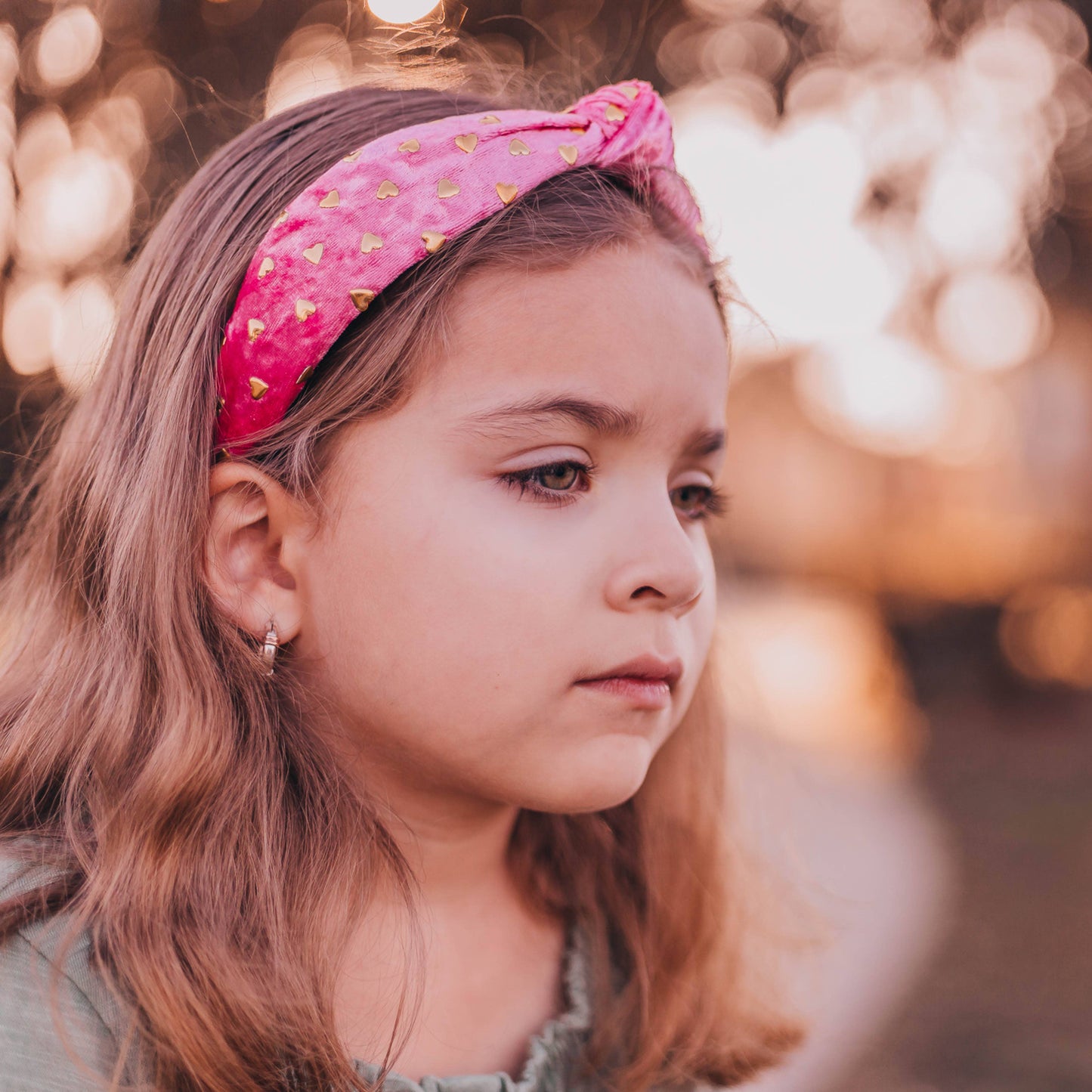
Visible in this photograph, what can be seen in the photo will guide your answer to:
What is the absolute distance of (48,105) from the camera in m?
4.22

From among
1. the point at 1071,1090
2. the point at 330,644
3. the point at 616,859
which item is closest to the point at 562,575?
the point at 330,644

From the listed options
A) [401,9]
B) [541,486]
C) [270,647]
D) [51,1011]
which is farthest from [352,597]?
[401,9]

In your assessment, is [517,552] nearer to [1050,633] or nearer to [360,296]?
[360,296]

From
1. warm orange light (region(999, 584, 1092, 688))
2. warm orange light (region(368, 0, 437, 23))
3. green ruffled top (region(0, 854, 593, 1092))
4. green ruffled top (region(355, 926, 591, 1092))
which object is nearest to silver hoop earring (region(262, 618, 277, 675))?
green ruffled top (region(0, 854, 593, 1092))

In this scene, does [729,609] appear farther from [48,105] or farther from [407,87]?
[48,105]

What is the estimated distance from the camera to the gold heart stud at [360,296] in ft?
4.67

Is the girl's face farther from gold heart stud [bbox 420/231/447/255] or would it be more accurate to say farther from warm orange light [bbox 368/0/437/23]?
warm orange light [bbox 368/0/437/23]

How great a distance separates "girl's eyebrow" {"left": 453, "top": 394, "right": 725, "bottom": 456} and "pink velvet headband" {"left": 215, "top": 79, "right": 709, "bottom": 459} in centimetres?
22

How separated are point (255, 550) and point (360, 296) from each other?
364mm

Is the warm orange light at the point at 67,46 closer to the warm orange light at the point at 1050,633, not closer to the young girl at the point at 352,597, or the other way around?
the young girl at the point at 352,597

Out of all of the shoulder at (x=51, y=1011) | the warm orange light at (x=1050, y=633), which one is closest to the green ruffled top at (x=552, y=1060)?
the shoulder at (x=51, y=1011)

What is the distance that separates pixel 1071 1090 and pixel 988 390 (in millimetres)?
10681

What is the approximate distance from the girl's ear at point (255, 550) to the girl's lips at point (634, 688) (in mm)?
402

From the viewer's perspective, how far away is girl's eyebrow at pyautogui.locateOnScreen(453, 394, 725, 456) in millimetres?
1381
